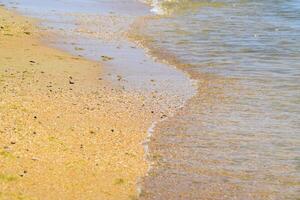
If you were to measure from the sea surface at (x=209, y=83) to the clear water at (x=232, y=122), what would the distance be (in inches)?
0.5

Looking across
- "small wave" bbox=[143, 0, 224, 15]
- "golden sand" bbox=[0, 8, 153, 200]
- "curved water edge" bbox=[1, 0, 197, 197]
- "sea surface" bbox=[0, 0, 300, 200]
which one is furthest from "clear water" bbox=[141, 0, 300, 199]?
"small wave" bbox=[143, 0, 224, 15]

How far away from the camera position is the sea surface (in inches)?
285

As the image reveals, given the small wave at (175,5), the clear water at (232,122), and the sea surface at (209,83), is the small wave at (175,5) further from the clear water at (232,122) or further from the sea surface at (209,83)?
the clear water at (232,122)

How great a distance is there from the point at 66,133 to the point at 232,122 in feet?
7.99

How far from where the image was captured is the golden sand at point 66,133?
6.80 m

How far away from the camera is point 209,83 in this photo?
1186cm

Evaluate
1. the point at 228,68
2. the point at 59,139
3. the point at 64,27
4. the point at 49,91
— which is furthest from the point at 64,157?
the point at 64,27

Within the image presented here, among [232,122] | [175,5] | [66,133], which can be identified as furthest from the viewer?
[175,5]

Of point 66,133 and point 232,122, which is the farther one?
point 232,122

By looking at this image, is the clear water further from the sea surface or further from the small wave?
the small wave

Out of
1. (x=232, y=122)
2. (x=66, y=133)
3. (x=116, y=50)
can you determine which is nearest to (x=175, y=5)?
(x=116, y=50)

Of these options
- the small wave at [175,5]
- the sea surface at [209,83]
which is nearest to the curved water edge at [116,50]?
the sea surface at [209,83]

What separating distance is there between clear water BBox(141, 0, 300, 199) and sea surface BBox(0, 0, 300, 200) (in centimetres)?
1

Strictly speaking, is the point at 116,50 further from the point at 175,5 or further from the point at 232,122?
the point at 175,5
